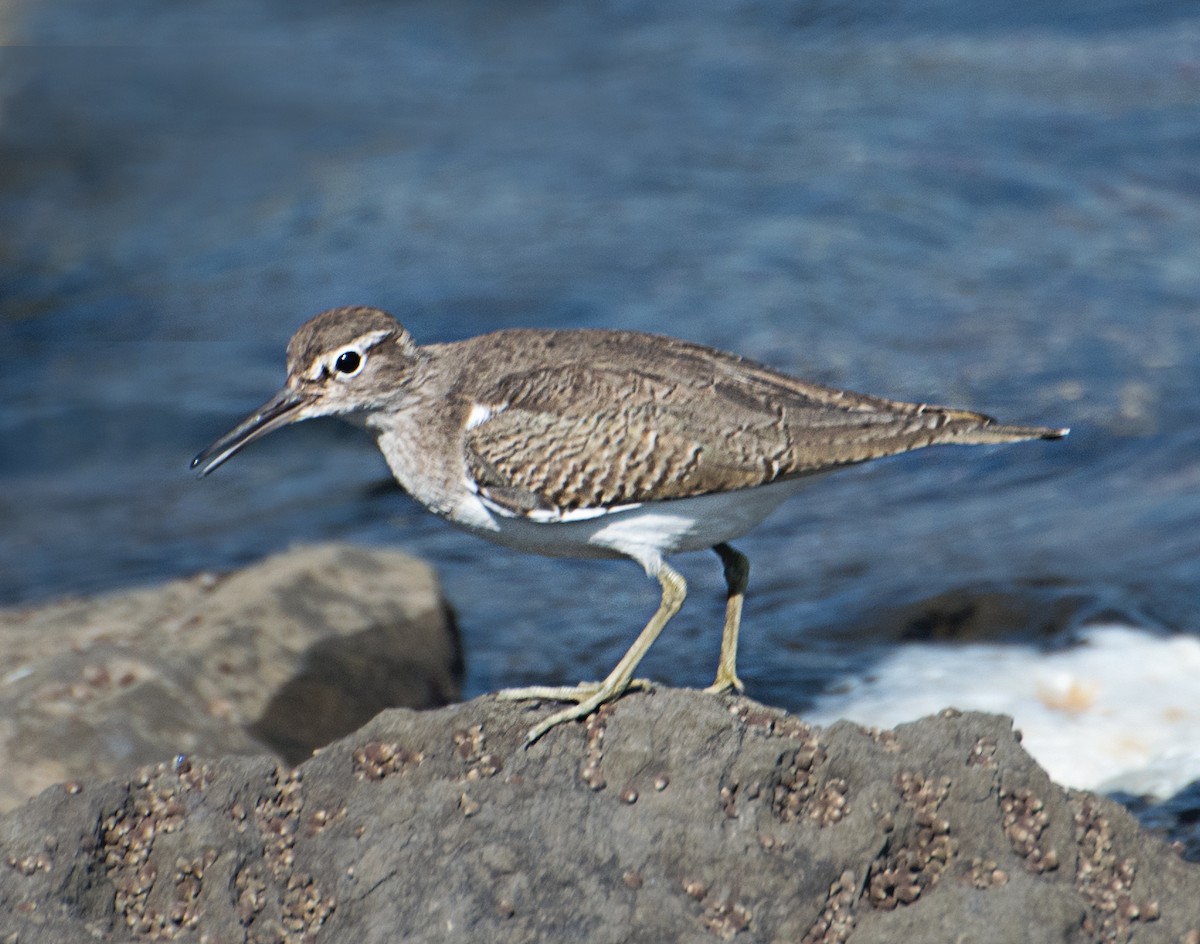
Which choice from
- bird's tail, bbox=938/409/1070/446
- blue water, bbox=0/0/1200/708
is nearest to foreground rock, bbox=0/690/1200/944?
bird's tail, bbox=938/409/1070/446

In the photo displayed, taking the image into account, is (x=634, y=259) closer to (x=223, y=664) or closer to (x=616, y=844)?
(x=223, y=664)

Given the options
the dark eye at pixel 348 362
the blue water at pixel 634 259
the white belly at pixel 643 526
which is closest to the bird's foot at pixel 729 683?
the white belly at pixel 643 526

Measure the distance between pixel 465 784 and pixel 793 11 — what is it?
1500cm

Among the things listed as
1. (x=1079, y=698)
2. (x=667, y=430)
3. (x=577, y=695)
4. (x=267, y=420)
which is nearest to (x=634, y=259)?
(x=1079, y=698)

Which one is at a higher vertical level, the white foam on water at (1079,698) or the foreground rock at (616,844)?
the foreground rock at (616,844)

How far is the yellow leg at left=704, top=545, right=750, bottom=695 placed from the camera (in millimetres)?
6059

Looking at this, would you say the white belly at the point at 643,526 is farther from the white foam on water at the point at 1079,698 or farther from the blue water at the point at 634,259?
the blue water at the point at 634,259

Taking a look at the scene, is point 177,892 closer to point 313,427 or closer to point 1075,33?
point 313,427

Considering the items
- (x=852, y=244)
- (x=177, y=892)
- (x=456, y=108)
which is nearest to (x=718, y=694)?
(x=177, y=892)

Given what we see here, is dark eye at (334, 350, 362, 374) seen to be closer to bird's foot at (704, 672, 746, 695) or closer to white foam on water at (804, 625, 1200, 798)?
bird's foot at (704, 672, 746, 695)

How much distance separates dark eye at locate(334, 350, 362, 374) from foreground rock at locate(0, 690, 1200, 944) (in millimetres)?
1569

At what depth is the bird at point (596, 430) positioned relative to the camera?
561 cm

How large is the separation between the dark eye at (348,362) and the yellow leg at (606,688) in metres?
1.41

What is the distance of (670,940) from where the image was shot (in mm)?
4168
